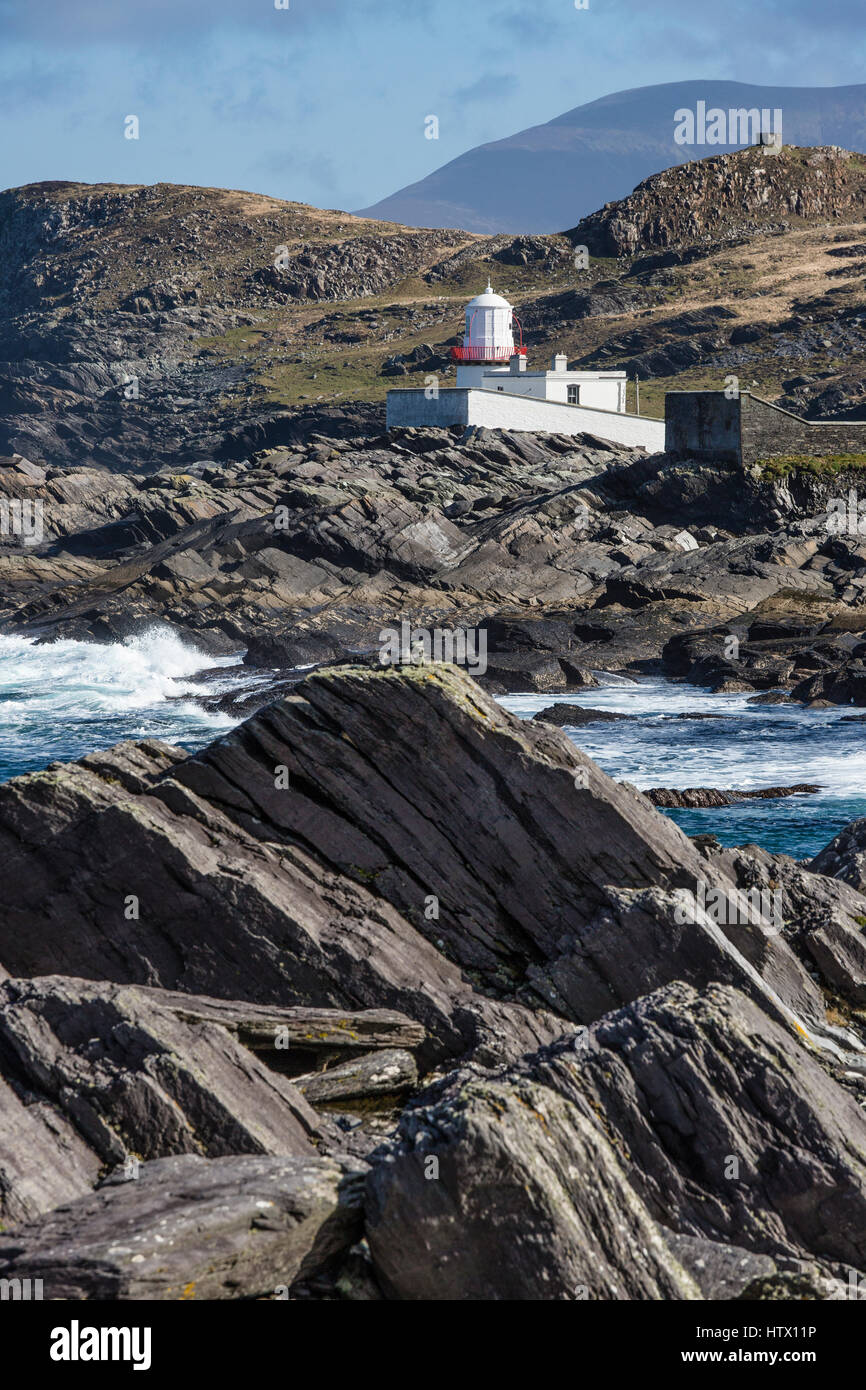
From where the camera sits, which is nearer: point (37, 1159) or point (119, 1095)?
point (37, 1159)

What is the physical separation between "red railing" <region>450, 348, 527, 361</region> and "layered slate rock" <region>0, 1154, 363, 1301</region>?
89713 millimetres

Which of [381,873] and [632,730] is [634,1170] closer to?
[381,873]

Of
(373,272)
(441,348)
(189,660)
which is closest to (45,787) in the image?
(189,660)

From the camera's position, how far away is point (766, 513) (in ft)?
208

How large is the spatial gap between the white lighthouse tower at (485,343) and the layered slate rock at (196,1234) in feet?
290

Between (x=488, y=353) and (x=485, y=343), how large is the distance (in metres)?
1.12

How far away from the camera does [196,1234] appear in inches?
308

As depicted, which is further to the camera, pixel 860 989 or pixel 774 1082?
pixel 860 989

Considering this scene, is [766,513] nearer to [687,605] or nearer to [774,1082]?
[687,605]

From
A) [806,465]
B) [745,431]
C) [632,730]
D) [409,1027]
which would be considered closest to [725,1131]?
A: [409,1027]

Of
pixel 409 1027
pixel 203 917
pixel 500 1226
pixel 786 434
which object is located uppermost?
pixel 786 434

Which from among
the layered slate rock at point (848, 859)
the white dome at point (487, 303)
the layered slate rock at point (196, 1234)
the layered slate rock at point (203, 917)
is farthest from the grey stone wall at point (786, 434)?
the layered slate rock at point (196, 1234)

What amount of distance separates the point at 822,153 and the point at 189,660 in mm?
167720

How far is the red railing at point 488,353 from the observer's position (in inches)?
3691
